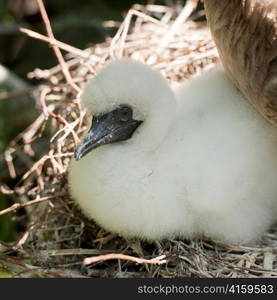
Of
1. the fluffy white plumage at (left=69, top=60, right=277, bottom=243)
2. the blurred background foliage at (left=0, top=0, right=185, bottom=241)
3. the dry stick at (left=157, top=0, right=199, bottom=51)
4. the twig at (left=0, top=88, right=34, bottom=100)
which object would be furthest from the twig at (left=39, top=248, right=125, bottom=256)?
the dry stick at (left=157, top=0, right=199, bottom=51)

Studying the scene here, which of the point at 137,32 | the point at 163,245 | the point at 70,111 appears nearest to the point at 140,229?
the point at 163,245

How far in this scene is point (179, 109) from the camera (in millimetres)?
2918

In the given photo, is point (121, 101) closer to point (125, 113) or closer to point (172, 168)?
point (125, 113)

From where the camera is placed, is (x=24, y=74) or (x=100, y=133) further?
(x=24, y=74)

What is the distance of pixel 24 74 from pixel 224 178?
189 centimetres

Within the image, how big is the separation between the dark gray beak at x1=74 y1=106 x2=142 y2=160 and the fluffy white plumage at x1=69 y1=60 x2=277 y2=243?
3 centimetres

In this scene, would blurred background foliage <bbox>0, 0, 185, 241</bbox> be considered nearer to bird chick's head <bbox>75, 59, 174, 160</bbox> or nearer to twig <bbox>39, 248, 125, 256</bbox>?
twig <bbox>39, 248, 125, 256</bbox>

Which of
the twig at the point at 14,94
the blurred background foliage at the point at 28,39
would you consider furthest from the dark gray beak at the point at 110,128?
the blurred background foliage at the point at 28,39

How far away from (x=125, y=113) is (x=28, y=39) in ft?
5.88

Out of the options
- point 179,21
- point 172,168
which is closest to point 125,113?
point 172,168

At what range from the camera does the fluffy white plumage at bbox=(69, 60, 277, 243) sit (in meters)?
2.70

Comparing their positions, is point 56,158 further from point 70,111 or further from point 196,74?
point 196,74

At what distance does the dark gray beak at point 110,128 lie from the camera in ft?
8.94
